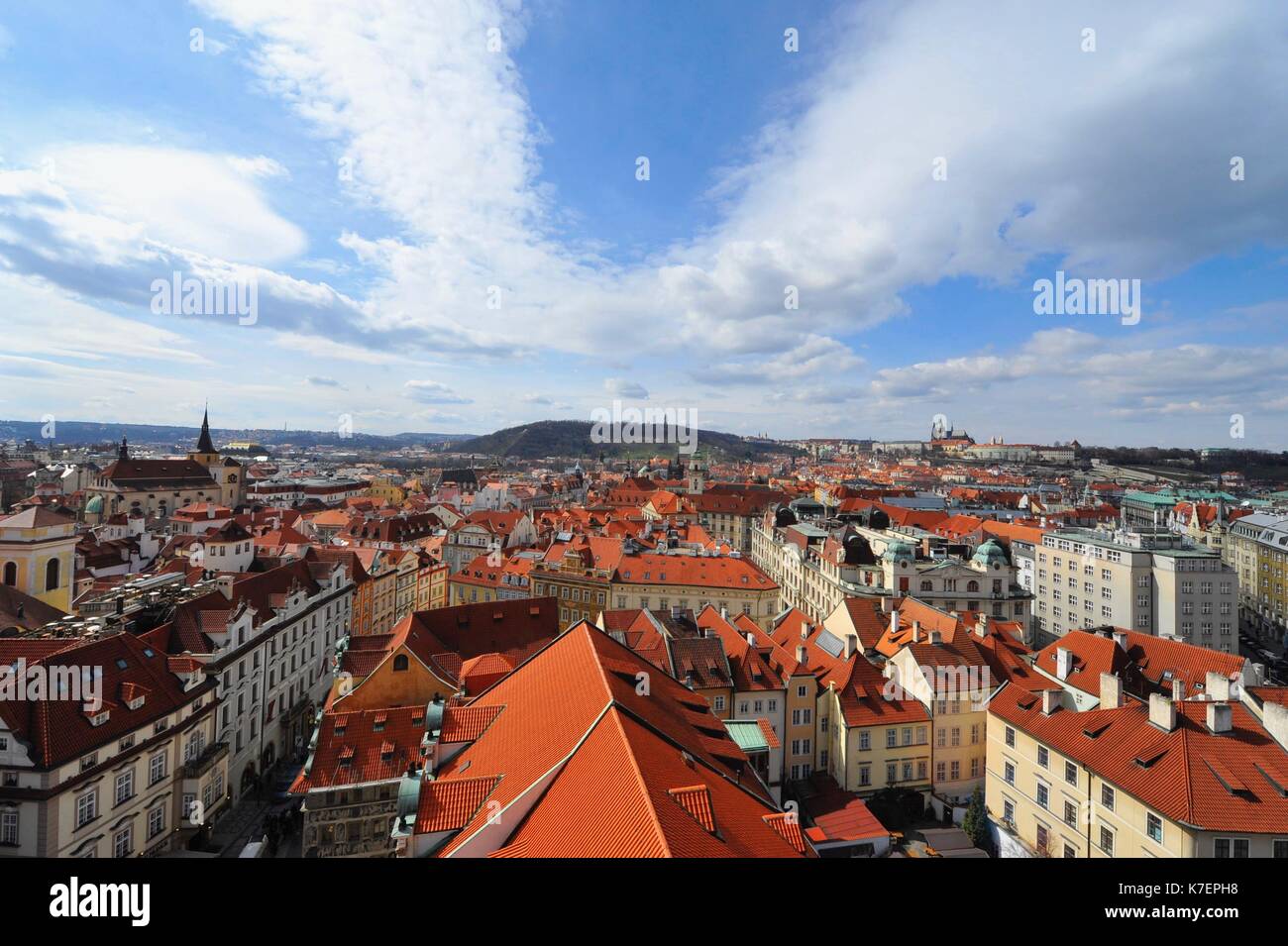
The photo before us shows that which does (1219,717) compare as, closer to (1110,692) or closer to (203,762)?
(1110,692)

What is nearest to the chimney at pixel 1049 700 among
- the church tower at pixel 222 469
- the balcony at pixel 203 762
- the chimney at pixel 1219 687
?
the chimney at pixel 1219 687

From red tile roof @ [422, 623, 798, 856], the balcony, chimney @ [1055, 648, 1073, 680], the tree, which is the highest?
red tile roof @ [422, 623, 798, 856]

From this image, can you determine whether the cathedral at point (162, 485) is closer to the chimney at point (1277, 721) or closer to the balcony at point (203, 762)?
the balcony at point (203, 762)

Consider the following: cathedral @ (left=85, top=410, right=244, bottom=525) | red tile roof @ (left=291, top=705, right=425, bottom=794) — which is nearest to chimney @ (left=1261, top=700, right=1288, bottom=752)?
red tile roof @ (left=291, top=705, right=425, bottom=794)

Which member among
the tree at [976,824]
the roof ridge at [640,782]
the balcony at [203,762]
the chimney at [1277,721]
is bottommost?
the tree at [976,824]

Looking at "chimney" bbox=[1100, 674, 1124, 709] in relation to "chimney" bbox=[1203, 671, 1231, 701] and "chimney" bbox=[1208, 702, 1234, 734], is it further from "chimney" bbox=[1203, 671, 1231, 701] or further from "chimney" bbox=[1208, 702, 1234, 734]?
"chimney" bbox=[1208, 702, 1234, 734]
